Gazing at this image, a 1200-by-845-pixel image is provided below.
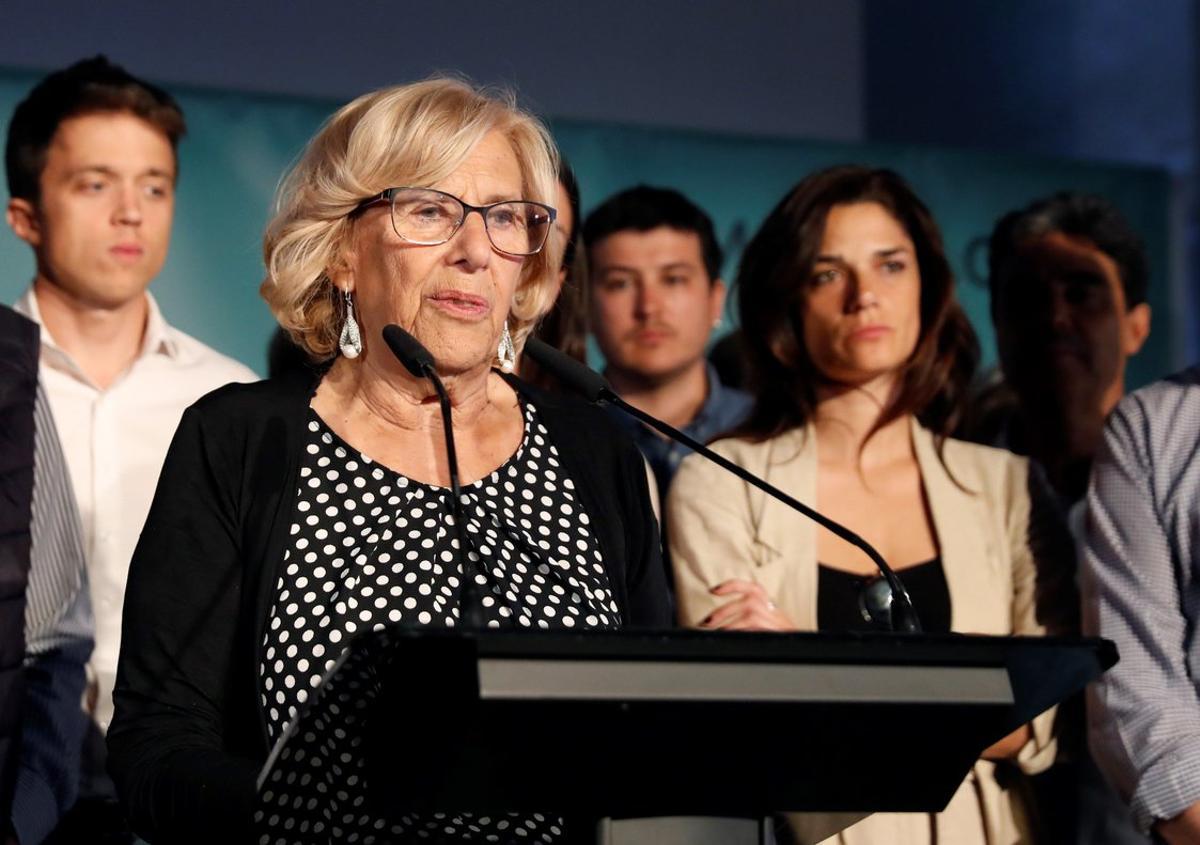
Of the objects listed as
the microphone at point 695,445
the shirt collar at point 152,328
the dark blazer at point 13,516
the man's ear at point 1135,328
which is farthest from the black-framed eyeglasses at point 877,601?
the man's ear at point 1135,328

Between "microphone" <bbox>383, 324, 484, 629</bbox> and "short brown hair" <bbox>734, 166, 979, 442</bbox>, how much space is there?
136cm

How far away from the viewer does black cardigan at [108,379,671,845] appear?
1.73 m

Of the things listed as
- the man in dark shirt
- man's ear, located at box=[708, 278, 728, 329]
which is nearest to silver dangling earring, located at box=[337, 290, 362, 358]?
the man in dark shirt

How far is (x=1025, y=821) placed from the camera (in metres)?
2.94

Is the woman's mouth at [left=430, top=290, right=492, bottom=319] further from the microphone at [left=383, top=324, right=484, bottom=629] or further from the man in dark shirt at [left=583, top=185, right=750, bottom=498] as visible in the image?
the man in dark shirt at [left=583, top=185, right=750, bottom=498]

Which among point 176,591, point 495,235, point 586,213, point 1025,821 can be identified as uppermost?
point 586,213

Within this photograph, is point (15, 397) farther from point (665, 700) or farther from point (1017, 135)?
point (1017, 135)

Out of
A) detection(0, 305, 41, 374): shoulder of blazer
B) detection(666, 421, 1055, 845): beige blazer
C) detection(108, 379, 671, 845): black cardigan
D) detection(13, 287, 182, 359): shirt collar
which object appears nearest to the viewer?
detection(108, 379, 671, 845): black cardigan

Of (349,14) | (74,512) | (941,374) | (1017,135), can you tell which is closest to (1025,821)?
(941,374)

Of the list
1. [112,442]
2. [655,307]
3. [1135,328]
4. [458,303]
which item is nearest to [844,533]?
[458,303]

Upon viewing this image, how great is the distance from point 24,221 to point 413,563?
1637mm

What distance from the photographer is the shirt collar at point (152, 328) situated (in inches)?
126

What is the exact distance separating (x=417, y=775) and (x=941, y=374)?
199 cm

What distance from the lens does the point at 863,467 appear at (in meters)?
3.16
